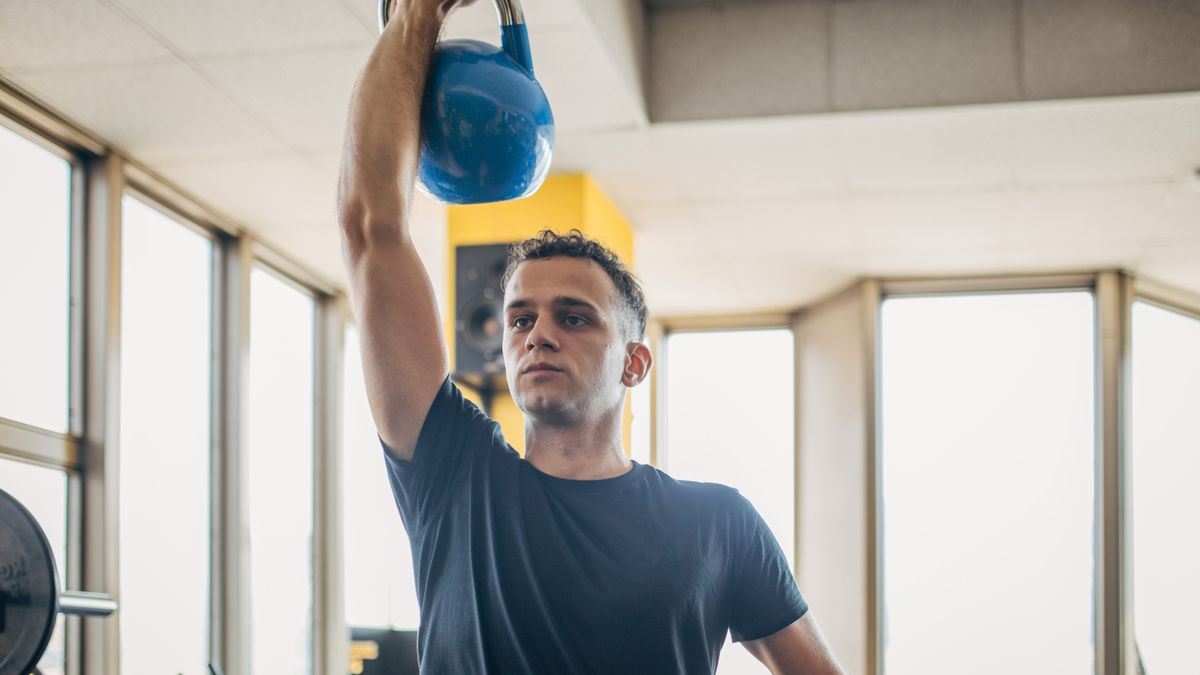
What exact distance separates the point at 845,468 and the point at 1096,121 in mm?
2750

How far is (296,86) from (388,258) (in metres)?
3.01

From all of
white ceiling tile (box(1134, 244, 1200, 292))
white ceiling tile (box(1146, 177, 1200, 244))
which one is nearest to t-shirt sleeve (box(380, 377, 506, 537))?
white ceiling tile (box(1146, 177, 1200, 244))

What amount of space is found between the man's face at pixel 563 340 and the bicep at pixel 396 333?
11 cm

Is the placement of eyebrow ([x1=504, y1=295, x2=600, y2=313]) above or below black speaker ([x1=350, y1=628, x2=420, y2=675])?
above

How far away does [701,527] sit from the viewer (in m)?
1.34

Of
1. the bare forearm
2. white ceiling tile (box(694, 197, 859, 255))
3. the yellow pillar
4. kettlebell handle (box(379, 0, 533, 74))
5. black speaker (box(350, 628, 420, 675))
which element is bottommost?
black speaker (box(350, 628, 420, 675))

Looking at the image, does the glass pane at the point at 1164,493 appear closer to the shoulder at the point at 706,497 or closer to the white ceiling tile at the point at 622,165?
the white ceiling tile at the point at 622,165

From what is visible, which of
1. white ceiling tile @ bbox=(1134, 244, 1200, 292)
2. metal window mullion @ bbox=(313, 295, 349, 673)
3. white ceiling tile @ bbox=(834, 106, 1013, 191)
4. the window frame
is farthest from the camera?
metal window mullion @ bbox=(313, 295, 349, 673)

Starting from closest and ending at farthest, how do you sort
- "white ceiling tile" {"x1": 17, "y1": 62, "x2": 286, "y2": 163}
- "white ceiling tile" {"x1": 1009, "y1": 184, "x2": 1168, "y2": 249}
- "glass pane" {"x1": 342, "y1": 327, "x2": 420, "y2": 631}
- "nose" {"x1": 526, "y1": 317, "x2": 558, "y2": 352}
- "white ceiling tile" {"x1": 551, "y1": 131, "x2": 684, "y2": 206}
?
"nose" {"x1": 526, "y1": 317, "x2": 558, "y2": 352}, "white ceiling tile" {"x1": 17, "y1": 62, "x2": 286, "y2": 163}, "white ceiling tile" {"x1": 551, "y1": 131, "x2": 684, "y2": 206}, "white ceiling tile" {"x1": 1009, "y1": 184, "x2": 1168, "y2": 249}, "glass pane" {"x1": 342, "y1": 327, "x2": 420, "y2": 631}

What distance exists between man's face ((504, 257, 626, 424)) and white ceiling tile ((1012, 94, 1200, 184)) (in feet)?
10.4

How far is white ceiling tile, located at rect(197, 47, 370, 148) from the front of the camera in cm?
390

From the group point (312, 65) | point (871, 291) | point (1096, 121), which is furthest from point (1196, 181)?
point (312, 65)

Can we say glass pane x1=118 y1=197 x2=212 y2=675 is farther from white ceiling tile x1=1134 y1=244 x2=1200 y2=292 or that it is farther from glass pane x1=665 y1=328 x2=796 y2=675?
white ceiling tile x1=1134 y1=244 x2=1200 y2=292

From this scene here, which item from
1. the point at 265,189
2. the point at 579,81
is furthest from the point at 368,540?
the point at 579,81
